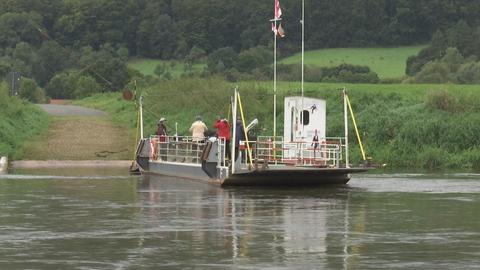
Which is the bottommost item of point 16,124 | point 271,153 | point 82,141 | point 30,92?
point 271,153

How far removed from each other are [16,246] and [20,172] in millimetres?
21227

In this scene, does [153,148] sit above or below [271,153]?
above

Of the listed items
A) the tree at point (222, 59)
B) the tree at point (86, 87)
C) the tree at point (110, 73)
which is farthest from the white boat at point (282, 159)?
the tree at point (222, 59)

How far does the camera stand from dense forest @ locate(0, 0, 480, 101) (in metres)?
111

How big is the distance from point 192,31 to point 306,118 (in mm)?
98606

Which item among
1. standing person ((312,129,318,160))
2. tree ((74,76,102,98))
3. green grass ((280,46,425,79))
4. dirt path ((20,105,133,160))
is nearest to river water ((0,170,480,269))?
standing person ((312,129,318,160))

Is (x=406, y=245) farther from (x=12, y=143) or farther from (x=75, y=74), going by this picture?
(x=75, y=74)

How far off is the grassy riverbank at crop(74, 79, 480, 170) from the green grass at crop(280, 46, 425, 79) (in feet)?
118

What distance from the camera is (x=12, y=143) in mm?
48344

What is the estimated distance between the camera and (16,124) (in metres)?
54.0

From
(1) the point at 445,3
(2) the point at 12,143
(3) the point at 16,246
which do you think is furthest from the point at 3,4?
(3) the point at 16,246

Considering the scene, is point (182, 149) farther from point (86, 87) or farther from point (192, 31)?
point (192, 31)

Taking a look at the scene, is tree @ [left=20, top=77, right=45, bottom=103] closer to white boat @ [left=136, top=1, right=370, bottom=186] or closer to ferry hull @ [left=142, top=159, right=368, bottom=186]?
white boat @ [left=136, top=1, right=370, bottom=186]

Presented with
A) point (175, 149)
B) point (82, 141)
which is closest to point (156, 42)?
point (82, 141)
